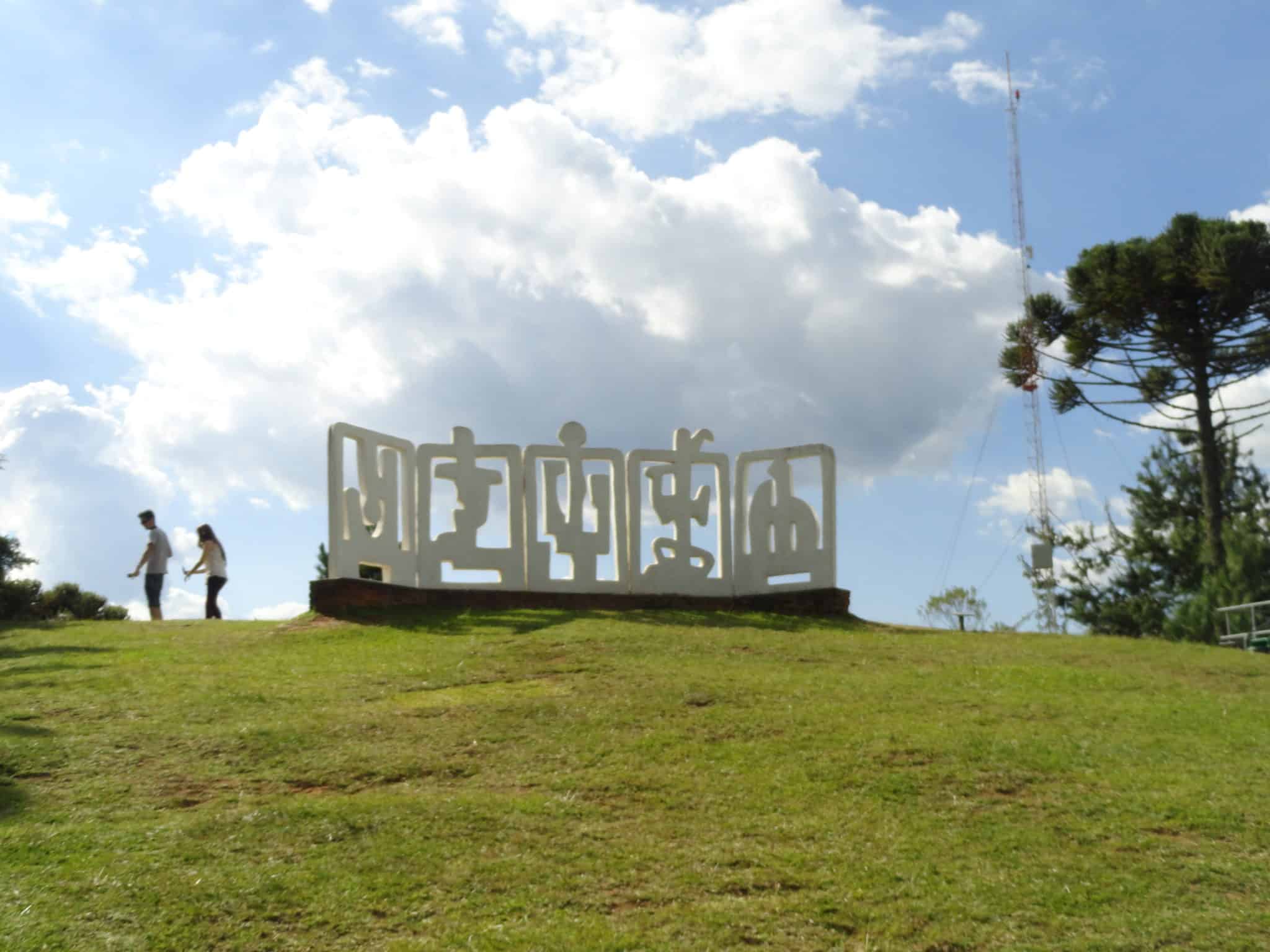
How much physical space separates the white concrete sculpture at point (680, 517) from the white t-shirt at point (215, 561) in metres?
6.11

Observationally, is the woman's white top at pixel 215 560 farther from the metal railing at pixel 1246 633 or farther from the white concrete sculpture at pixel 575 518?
the metal railing at pixel 1246 633

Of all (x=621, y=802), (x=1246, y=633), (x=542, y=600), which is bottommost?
(x=621, y=802)

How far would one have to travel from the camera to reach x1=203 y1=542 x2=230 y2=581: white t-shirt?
65.3ft

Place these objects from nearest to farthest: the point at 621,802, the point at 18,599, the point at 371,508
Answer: the point at 621,802, the point at 371,508, the point at 18,599

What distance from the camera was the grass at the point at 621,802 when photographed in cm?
790

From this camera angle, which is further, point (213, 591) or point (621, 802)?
point (213, 591)

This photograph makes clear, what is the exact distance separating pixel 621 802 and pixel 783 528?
1090 cm

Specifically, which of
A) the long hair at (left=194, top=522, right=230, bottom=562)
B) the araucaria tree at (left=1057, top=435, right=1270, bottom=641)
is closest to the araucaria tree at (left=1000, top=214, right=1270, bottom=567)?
the araucaria tree at (left=1057, top=435, right=1270, bottom=641)

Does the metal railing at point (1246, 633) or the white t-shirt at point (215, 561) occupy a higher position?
the white t-shirt at point (215, 561)

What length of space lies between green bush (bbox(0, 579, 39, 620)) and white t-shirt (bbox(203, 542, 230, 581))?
5046 millimetres

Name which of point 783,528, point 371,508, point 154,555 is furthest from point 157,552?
point 783,528

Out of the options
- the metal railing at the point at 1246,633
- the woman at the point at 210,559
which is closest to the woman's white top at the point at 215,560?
the woman at the point at 210,559

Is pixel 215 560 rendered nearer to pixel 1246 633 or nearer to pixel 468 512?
pixel 468 512

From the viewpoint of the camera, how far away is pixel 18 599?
23500 millimetres
